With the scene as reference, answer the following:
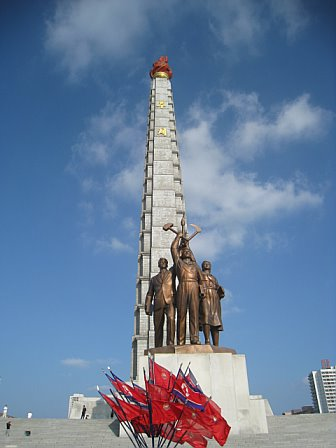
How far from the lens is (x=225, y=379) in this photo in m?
9.98

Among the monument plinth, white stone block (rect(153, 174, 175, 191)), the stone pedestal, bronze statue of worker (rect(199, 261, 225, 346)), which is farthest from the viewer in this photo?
white stone block (rect(153, 174, 175, 191))

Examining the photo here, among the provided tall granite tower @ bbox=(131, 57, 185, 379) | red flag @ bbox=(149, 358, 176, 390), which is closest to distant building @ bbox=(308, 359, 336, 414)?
tall granite tower @ bbox=(131, 57, 185, 379)

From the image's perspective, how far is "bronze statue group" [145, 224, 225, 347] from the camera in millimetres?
10859

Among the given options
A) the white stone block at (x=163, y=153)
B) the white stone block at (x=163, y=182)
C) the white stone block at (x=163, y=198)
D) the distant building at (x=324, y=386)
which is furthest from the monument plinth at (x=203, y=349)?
the distant building at (x=324, y=386)

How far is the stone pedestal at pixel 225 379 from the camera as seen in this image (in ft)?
31.2

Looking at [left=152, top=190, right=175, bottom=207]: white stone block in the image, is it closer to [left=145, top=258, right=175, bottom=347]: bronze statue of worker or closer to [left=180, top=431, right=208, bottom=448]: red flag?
[left=145, top=258, right=175, bottom=347]: bronze statue of worker

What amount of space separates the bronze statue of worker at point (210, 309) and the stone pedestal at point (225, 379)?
0.80 m

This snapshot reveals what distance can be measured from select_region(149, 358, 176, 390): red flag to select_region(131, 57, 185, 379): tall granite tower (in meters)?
13.1

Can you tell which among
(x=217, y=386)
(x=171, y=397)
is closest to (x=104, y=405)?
(x=217, y=386)

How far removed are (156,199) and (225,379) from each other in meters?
14.9

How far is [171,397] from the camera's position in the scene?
5.97 meters

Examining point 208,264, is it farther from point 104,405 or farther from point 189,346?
point 104,405

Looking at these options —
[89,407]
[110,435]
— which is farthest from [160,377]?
[89,407]

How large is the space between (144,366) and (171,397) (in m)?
4.51
